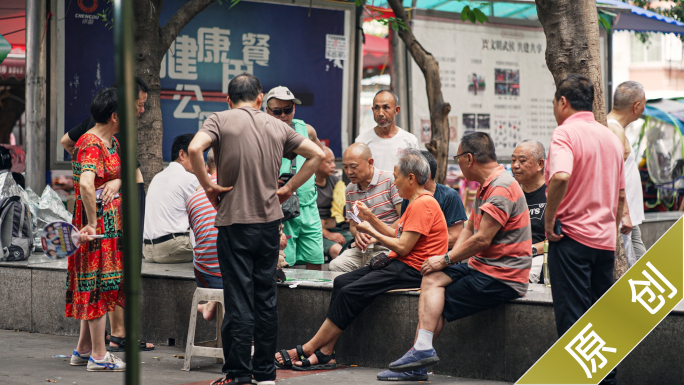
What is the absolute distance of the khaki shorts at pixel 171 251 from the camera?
22.0 ft

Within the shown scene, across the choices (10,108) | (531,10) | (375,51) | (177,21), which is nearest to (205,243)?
(177,21)

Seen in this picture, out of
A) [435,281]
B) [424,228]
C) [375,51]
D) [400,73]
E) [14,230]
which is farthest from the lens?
→ [375,51]

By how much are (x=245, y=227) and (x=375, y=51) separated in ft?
30.9

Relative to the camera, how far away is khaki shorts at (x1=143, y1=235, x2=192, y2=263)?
22.0ft

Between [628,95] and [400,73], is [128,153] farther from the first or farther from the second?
[400,73]

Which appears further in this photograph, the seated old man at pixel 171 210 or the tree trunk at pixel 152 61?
the tree trunk at pixel 152 61

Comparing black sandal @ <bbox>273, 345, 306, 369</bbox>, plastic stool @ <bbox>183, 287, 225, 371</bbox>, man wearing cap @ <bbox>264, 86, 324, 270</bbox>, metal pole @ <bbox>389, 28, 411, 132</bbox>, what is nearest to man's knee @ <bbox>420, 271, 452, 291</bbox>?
black sandal @ <bbox>273, 345, 306, 369</bbox>

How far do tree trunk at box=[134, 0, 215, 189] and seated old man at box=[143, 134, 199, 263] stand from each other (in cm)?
73

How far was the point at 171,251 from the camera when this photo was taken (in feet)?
22.1

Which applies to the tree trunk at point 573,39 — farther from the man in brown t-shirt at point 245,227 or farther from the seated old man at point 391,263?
the man in brown t-shirt at point 245,227

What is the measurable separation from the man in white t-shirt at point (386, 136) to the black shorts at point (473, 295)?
212cm

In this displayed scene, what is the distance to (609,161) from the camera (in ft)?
14.0

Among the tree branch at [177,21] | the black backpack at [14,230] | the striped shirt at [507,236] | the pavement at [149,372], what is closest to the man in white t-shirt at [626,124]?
the striped shirt at [507,236]

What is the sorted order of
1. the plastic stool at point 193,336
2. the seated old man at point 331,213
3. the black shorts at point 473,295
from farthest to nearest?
the seated old man at point 331,213 → the plastic stool at point 193,336 → the black shorts at point 473,295
